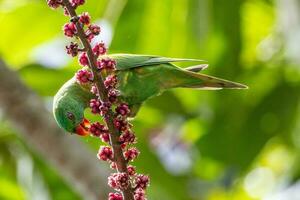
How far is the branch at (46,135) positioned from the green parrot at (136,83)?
3.27 ft

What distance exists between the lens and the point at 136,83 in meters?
3.06

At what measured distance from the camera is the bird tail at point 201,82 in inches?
120

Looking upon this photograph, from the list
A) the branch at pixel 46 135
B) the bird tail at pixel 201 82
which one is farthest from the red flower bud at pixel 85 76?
the branch at pixel 46 135

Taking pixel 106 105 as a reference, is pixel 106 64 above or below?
above

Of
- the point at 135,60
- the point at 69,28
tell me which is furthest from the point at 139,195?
the point at 135,60

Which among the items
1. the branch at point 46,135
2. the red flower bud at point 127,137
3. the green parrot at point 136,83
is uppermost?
the branch at point 46,135

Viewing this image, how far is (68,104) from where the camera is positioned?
281 centimetres

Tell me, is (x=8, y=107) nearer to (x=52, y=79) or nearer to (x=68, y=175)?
(x=68, y=175)

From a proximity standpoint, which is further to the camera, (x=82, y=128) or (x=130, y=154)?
(x=82, y=128)

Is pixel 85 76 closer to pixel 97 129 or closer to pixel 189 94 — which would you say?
pixel 97 129

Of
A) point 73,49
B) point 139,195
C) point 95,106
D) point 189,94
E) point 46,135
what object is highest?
point 189,94

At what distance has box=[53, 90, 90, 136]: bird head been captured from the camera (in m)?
2.78

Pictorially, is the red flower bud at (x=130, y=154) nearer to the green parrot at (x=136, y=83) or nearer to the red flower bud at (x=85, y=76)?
the red flower bud at (x=85, y=76)

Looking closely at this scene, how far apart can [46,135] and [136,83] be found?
3.78 feet
